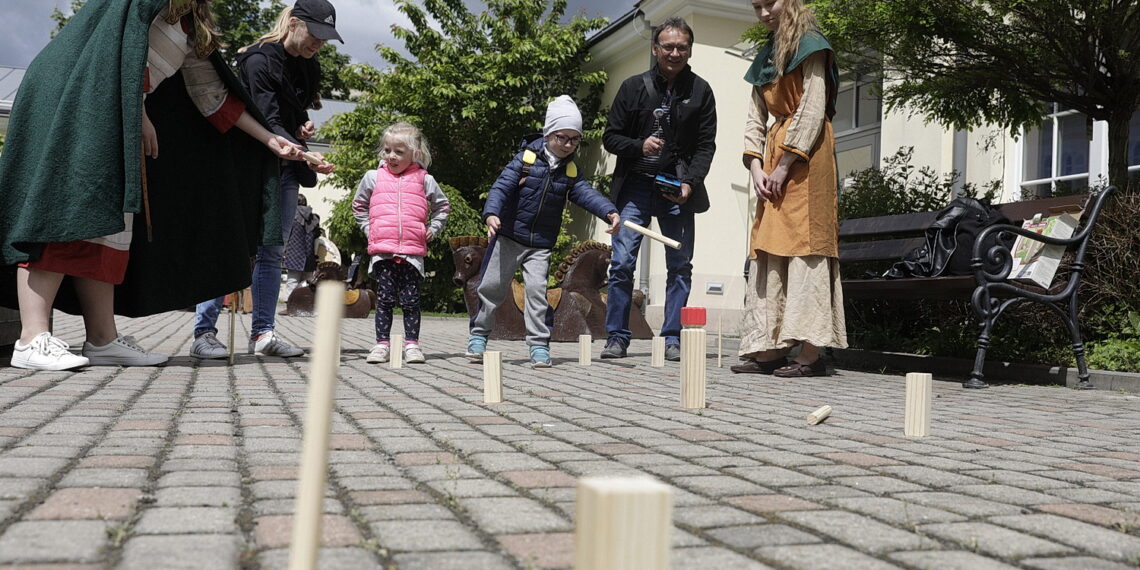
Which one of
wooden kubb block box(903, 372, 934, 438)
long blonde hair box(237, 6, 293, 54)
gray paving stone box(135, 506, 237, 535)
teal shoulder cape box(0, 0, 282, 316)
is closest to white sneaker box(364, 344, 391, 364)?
teal shoulder cape box(0, 0, 282, 316)

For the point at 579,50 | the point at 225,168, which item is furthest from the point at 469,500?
the point at 579,50

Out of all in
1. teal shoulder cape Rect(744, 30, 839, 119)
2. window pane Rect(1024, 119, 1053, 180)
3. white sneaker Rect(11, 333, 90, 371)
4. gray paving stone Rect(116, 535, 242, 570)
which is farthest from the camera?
window pane Rect(1024, 119, 1053, 180)

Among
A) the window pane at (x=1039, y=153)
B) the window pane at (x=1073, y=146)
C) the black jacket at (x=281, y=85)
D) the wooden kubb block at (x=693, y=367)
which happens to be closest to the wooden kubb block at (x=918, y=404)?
the wooden kubb block at (x=693, y=367)

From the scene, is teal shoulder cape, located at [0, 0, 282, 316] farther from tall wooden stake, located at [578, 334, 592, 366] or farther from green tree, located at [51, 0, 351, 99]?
green tree, located at [51, 0, 351, 99]

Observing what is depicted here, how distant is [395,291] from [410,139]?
3.39 ft

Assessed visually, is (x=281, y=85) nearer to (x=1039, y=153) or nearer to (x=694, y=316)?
(x=694, y=316)

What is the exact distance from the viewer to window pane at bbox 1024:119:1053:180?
1086 centimetres

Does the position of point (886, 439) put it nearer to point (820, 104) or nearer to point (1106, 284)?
point (820, 104)

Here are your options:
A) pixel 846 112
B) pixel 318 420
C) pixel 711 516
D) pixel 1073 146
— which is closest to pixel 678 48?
pixel 711 516

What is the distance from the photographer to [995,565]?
1710 mm

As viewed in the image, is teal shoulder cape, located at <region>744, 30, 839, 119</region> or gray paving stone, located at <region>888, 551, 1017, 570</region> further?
teal shoulder cape, located at <region>744, 30, 839, 119</region>

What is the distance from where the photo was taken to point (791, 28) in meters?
5.74

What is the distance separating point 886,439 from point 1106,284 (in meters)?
3.90

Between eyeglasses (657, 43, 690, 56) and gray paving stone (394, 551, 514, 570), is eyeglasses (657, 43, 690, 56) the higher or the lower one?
the higher one
